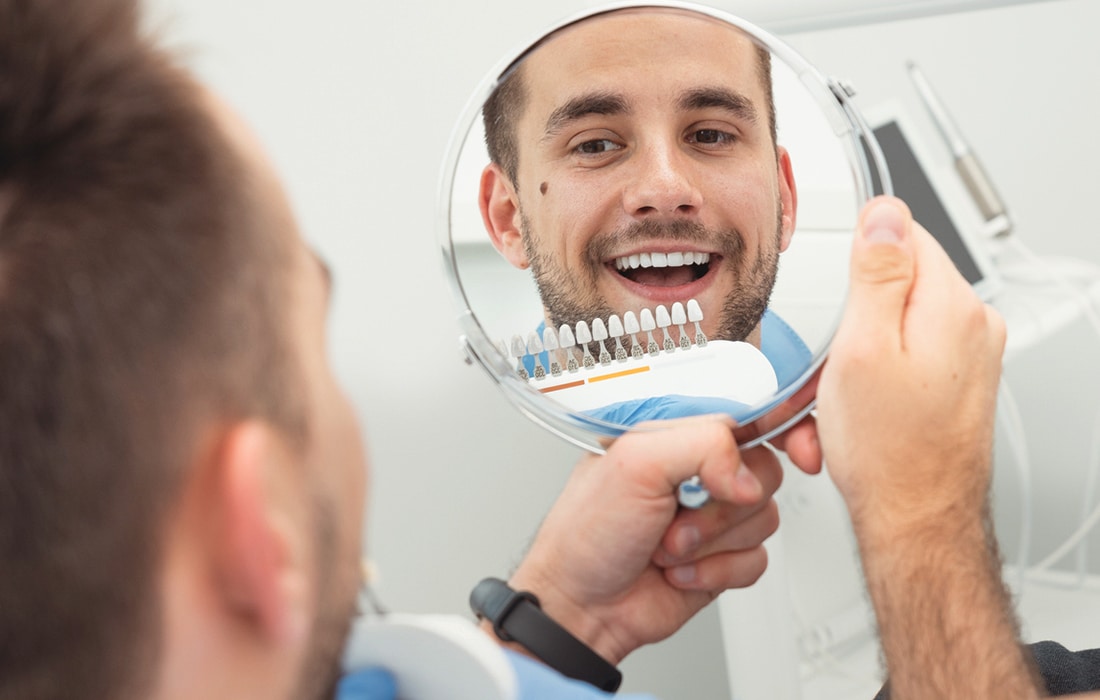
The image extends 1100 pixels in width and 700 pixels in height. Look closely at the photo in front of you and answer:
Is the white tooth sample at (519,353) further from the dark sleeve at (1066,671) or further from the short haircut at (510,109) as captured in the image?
the dark sleeve at (1066,671)

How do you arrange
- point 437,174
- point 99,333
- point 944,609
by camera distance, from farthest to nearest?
point 437,174 → point 944,609 → point 99,333

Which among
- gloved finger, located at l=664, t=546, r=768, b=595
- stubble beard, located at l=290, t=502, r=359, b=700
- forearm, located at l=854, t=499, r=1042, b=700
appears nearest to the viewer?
stubble beard, located at l=290, t=502, r=359, b=700

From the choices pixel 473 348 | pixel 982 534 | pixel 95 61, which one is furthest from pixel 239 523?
pixel 982 534

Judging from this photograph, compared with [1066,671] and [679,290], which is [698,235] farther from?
[1066,671]

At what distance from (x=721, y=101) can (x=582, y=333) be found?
0.20m

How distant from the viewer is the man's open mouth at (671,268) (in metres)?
0.80

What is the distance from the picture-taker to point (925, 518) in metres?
0.71

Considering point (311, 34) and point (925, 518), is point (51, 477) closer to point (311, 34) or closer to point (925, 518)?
point (925, 518)

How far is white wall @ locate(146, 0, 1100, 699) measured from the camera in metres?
1.25

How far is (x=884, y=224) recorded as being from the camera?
715 millimetres

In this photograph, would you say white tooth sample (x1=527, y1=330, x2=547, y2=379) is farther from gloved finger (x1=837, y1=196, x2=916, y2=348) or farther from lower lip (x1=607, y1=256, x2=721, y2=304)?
gloved finger (x1=837, y1=196, x2=916, y2=348)

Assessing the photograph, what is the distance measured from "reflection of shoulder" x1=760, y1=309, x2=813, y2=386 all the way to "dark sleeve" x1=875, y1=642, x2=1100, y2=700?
0.84 feet

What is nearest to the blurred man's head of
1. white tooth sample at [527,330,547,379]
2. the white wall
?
white tooth sample at [527,330,547,379]

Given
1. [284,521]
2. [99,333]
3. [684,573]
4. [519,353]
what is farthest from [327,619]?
[684,573]
